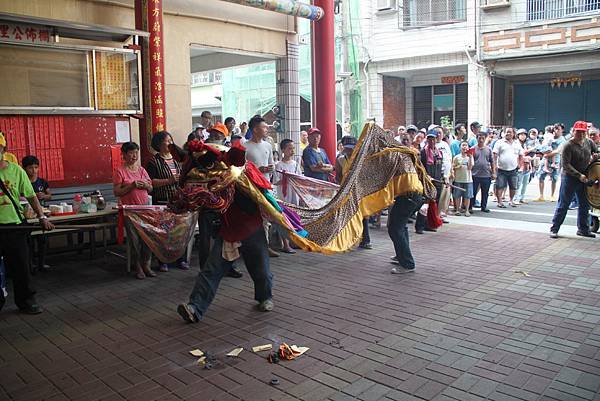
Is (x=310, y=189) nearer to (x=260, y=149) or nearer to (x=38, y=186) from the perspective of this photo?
(x=260, y=149)

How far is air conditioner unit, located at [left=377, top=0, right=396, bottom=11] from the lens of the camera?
1991 centimetres

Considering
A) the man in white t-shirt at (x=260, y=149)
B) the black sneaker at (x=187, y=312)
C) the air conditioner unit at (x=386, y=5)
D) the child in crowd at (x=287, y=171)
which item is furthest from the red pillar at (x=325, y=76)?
the air conditioner unit at (x=386, y=5)

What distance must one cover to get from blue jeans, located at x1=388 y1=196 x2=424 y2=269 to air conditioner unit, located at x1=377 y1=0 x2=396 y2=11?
15.0 meters

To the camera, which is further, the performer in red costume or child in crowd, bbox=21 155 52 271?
child in crowd, bbox=21 155 52 271

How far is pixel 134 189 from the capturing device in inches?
259

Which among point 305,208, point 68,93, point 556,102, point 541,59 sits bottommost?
point 305,208

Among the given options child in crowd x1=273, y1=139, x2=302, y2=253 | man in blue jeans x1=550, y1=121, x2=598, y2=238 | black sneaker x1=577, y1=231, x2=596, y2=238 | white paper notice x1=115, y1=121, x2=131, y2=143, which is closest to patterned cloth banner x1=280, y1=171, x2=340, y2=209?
child in crowd x1=273, y1=139, x2=302, y2=253

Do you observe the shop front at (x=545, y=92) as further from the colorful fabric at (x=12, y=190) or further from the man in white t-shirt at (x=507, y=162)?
the colorful fabric at (x=12, y=190)

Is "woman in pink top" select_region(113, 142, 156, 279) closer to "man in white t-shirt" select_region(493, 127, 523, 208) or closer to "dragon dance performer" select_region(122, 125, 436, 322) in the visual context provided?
"dragon dance performer" select_region(122, 125, 436, 322)

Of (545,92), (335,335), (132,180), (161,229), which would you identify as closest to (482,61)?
(545,92)

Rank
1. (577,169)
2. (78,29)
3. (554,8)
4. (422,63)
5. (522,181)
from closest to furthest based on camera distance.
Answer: (78,29), (577,169), (522,181), (554,8), (422,63)

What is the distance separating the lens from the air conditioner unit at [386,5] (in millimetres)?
19906

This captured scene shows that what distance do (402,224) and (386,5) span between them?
50.8ft

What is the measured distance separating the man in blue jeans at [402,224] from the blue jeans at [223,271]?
2.00 metres
